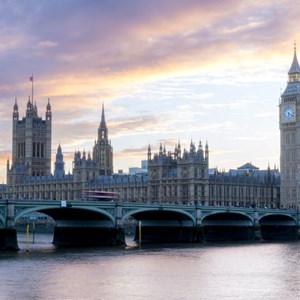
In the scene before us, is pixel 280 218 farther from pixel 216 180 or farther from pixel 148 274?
pixel 148 274

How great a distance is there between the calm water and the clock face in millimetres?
94271

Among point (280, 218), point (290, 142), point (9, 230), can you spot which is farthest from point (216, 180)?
point (9, 230)

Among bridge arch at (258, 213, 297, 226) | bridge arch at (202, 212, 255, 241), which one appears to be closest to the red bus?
bridge arch at (202, 212, 255, 241)

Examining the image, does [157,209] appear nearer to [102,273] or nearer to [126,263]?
[126,263]

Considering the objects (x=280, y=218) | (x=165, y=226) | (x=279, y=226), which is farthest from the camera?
(x=280, y=218)

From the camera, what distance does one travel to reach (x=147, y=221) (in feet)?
427

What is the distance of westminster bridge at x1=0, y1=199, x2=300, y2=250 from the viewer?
98.8 meters

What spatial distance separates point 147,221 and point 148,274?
196ft

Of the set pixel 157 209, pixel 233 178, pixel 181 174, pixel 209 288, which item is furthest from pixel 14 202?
pixel 233 178

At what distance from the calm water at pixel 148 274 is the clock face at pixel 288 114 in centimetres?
9427

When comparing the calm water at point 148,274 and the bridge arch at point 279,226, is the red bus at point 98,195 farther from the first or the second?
the calm water at point 148,274

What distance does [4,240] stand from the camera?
313ft

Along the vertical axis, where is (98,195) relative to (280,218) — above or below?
above

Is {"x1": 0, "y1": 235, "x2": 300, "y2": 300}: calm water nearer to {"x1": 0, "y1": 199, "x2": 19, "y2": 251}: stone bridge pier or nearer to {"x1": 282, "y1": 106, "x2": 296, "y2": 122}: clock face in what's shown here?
{"x1": 0, "y1": 199, "x2": 19, "y2": 251}: stone bridge pier
